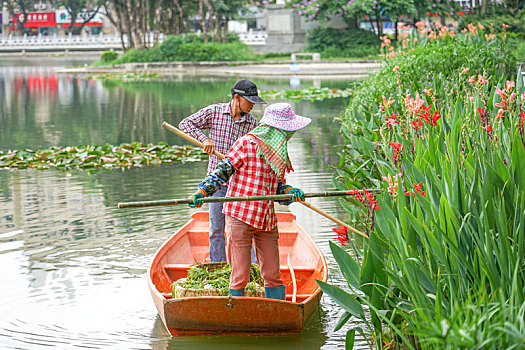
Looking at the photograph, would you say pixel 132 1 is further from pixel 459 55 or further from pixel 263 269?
pixel 263 269

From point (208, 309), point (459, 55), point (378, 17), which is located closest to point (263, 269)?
point (208, 309)

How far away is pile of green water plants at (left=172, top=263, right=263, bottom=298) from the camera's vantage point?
5914mm

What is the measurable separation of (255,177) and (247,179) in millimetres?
56

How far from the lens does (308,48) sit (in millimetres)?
44938

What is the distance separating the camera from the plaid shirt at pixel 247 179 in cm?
539

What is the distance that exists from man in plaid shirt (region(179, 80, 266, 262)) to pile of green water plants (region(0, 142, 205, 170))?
7.01 meters

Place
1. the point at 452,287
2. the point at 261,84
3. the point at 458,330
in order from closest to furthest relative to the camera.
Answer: the point at 458,330 → the point at 452,287 → the point at 261,84

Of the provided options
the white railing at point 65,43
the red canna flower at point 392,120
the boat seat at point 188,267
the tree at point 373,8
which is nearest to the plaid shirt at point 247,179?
the red canna flower at point 392,120

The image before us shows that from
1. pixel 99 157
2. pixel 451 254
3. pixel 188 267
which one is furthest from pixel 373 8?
pixel 451 254

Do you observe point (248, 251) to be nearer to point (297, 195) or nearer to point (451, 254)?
point (297, 195)

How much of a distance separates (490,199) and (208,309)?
2233mm

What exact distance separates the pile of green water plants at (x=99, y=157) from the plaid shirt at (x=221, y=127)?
23.1ft

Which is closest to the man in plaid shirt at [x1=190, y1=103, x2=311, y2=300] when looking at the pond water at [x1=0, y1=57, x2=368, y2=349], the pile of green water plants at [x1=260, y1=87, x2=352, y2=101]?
the pond water at [x1=0, y1=57, x2=368, y2=349]

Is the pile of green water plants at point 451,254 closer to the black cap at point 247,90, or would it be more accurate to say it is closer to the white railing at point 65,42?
the black cap at point 247,90
